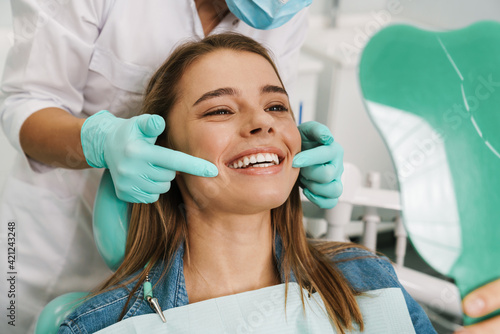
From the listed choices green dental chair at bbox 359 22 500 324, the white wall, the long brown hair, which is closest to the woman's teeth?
the long brown hair

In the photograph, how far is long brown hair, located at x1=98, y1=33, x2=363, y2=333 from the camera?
1.09 meters

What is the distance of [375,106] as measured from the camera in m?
1.40

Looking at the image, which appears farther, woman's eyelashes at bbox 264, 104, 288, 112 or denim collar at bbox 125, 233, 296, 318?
woman's eyelashes at bbox 264, 104, 288, 112

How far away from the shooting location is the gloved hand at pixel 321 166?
1.10 metres

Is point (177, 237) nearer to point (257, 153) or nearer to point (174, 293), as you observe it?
point (174, 293)

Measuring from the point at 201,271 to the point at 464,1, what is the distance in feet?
Answer: 6.75

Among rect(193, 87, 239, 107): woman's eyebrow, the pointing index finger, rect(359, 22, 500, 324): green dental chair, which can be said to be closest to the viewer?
A: the pointing index finger

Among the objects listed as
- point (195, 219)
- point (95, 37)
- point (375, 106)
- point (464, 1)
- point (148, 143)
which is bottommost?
point (195, 219)

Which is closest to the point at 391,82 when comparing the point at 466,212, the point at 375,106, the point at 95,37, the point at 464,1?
the point at 375,106

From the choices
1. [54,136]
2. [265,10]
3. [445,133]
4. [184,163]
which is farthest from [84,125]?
[445,133]

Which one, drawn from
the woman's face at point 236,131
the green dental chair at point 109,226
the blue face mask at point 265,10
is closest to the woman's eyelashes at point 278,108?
the woman's face at point 236,131

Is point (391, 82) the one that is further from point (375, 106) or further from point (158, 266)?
point (158, 266)

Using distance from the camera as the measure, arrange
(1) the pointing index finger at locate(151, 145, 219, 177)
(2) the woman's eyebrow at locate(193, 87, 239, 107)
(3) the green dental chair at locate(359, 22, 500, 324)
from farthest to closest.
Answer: (3) the green dental chair at locate(359, 22, 500, 324) < (2) the woman's eyebrow at locate(193, 87, 239, 107) < (1) the pointing index finger at locate(151, 145, 219, 177)

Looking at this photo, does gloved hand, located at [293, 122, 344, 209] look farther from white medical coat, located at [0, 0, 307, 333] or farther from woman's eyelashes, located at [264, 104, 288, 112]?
white medical coat, located at [0, 0, 307, 333]
